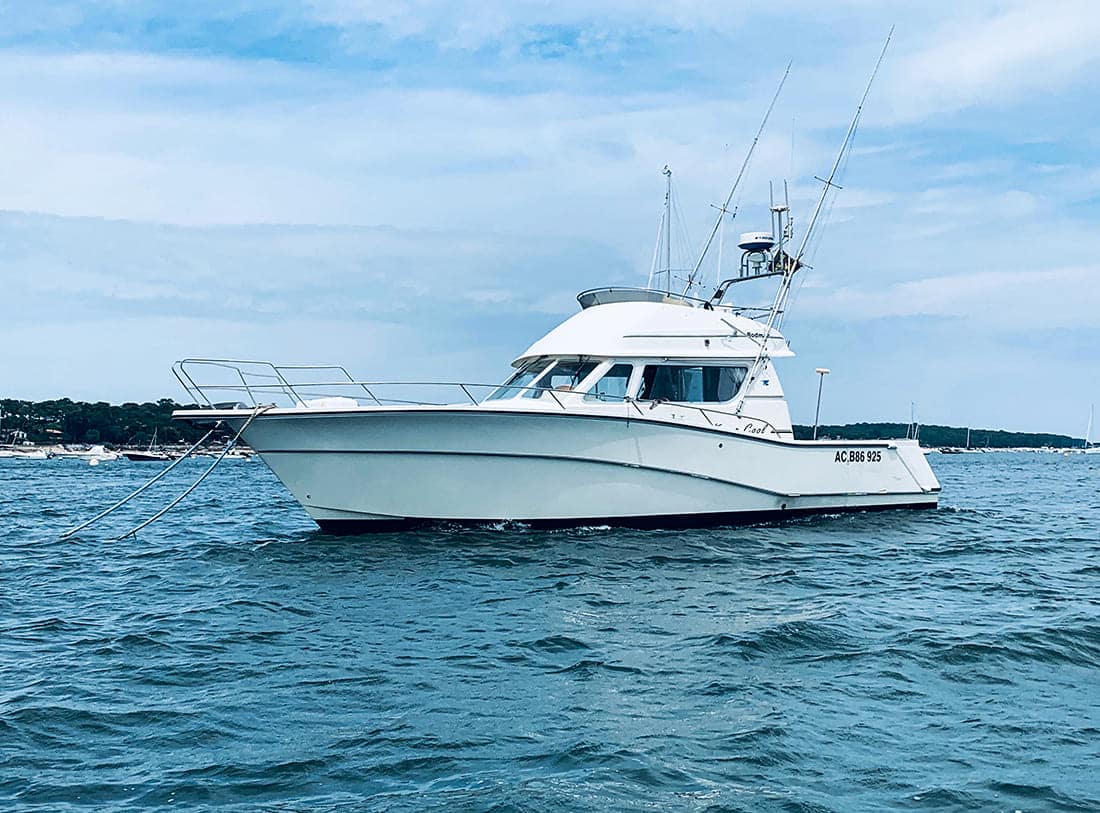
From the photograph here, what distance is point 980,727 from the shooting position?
5.64 metres

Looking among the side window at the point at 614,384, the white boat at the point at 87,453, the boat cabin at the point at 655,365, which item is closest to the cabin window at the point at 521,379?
the boat cabin at the point at 655,365

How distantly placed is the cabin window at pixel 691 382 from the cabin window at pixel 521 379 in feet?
5.11

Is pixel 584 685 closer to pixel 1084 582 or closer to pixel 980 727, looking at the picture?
pixel 980 727

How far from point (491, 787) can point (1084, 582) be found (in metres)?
8.34

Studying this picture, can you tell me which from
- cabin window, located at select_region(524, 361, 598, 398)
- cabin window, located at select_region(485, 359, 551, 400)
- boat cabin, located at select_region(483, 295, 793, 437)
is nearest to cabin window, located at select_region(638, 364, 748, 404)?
boat cabin, located at select_region(483, 295, 793, 437)

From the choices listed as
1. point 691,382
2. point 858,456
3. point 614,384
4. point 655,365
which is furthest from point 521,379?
point 858,456

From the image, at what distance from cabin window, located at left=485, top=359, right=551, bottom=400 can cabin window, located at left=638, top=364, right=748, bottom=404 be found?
156 centimetres

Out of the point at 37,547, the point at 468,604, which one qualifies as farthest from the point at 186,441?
the point at 468,604

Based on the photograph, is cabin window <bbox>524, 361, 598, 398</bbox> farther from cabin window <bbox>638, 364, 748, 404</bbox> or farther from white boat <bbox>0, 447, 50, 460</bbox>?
white boat <bbox>0, 447, 50, 460</bbox>

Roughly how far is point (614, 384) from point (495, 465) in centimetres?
234

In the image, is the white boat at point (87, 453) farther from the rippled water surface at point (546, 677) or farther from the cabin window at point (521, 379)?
the rippled water surface at point (546, 677)

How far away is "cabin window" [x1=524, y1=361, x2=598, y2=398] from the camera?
47.0 ft

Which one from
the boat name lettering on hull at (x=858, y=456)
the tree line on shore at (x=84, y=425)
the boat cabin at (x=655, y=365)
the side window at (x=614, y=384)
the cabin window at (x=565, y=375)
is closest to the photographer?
the side window at (x=614, y=384)

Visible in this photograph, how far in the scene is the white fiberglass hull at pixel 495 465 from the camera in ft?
41.3
